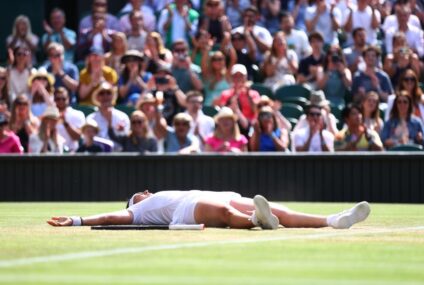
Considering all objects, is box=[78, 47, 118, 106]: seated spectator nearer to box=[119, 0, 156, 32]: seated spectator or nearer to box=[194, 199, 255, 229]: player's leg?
box=[119, 0, 156, 32]: seated spectator

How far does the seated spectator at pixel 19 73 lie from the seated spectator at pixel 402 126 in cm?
566

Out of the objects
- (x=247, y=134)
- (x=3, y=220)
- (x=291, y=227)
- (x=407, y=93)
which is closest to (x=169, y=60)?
(x=247, y=134)

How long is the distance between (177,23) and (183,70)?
1916mm

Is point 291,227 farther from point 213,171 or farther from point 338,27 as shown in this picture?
point 338,27

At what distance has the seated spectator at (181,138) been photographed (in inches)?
750

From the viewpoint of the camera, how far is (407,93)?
63.1 ft

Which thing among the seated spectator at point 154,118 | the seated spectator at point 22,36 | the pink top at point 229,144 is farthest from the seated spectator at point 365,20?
the seated spectator at point 22,36

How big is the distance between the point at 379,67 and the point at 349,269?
13875mm

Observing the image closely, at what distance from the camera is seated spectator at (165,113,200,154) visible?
19.0 meters

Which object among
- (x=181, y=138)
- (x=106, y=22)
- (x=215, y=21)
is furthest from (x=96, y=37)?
(x=181, y=138)

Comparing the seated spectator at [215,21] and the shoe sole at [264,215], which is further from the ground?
the seated spectator at [215,21]

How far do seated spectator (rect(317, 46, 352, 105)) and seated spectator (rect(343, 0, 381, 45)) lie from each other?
143 cm

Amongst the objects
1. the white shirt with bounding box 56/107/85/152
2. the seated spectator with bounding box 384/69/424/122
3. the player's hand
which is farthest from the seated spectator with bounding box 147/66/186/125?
the player's hand

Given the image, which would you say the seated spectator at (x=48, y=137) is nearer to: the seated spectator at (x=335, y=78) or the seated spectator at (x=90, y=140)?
the seated spectator at (x=90, y=140)
